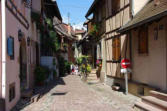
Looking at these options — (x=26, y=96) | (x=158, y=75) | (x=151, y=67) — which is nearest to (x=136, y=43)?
(x=151, y=67)

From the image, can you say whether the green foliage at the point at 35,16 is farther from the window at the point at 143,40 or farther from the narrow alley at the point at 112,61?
the window at the point at 143,40

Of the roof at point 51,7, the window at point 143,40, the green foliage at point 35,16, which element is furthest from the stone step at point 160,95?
the roof at point 51,7

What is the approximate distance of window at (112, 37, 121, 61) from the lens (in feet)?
40.8

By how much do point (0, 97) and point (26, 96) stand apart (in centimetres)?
313

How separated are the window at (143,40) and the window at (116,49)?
255cm

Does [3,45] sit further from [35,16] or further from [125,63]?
[35,16]

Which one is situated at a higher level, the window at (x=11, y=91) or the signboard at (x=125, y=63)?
the signboard at (x=125, y=63)

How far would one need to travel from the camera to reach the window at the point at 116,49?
12445 mm

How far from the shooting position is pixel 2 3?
614cm

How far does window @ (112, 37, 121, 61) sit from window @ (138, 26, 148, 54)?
100 inches

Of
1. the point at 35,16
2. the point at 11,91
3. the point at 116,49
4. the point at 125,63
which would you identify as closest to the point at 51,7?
the point at 35,16

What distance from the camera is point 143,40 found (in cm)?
947

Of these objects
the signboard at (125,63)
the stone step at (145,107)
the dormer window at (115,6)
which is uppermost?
the dormer window at (115,6)

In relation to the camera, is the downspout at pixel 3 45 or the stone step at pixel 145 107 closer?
the downspout at pixel 3 45
